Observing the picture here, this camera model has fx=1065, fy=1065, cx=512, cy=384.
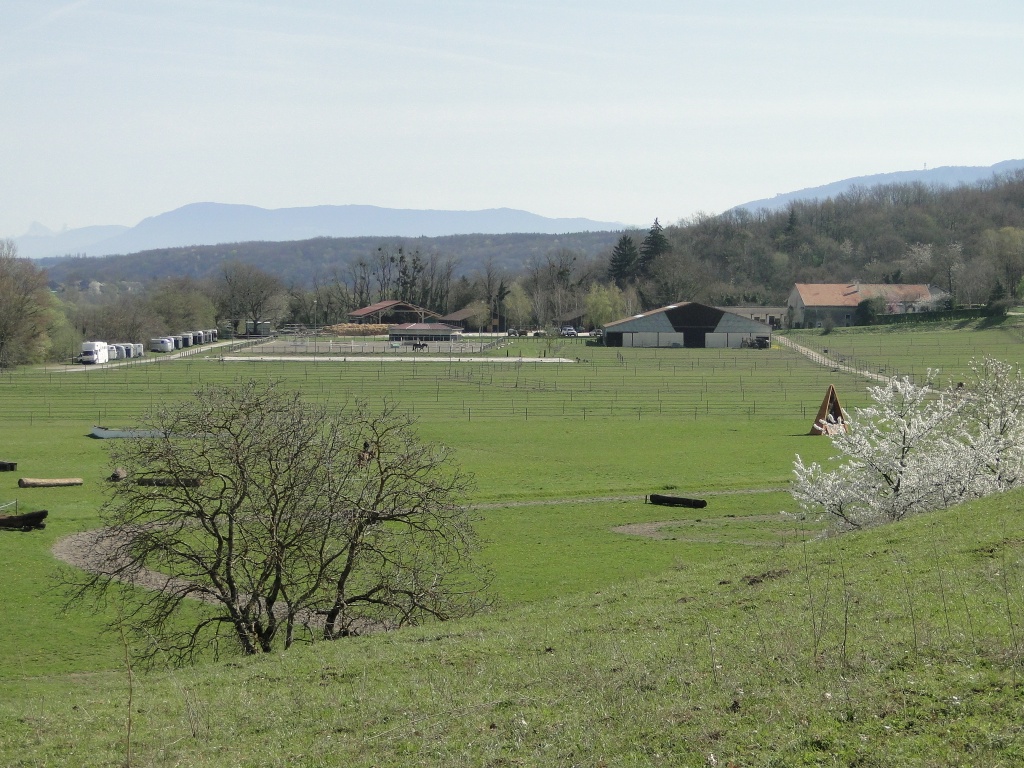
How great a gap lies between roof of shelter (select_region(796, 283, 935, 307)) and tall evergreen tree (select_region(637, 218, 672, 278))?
95.3 ft

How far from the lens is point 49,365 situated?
11075 cm

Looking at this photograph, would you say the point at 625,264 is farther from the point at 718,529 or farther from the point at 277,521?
the point at 277,521

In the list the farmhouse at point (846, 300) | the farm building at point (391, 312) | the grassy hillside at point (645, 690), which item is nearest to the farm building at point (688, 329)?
the farmhouse at point (846, 300)

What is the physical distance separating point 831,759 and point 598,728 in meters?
2.56

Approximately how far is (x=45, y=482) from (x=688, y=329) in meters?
106

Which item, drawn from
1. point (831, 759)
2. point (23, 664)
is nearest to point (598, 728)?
point (831, 759)

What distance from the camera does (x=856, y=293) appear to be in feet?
545

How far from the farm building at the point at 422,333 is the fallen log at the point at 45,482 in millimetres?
115848

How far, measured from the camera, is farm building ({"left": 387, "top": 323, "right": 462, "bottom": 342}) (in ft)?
523

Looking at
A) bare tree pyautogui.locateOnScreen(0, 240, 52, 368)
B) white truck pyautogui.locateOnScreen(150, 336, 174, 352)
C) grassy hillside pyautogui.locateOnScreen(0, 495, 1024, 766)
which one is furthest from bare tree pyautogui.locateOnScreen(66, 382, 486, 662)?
white truck pyautogui.locateOnScreen(150, 336, 174, 352)

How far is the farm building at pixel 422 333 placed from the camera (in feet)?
523

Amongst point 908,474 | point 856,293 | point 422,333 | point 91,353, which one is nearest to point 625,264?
point 856,293

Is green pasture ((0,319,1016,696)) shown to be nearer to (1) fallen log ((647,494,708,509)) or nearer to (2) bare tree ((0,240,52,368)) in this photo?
(1) fallen log ((647,494,708,509))

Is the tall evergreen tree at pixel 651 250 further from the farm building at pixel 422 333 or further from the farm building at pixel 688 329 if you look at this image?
the farm building at pixel 688 329
